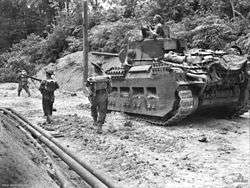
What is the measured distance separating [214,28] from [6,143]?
54.9 feet

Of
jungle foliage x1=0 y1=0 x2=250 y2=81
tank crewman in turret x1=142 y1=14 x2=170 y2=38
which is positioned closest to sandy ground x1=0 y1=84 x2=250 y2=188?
tank crewman in turret x1=142 y1=14 x2=170 y2=38

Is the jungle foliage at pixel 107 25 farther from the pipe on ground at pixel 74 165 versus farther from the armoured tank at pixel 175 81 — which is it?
the pipe on ground at pixel 74 165

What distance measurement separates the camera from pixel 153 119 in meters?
12.0

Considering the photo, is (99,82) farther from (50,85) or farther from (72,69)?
(72,69)

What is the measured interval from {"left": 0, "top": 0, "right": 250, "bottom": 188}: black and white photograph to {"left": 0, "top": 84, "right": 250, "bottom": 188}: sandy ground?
0.02 meters

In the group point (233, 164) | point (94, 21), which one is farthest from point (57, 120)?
point (94, 21)

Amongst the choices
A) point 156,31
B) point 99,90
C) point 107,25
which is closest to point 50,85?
point 99,90

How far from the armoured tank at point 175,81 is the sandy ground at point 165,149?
473 mm

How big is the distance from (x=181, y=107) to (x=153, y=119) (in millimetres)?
1678

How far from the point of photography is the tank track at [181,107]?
→ 413 inches

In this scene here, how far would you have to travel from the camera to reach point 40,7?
134 feet

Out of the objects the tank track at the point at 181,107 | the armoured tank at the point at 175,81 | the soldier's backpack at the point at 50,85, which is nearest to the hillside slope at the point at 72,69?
the armoured tank at the point at 175,81

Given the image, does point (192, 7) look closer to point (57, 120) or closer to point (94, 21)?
point (94, 21)

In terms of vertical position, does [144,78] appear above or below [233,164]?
above
